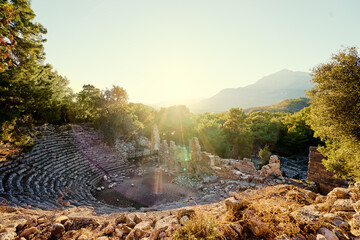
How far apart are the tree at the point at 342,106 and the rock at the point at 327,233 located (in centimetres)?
537

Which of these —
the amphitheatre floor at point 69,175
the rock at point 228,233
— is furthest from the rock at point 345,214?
the amphitheatre floor at point 69,175

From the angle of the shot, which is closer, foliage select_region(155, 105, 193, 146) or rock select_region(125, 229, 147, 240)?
rock select_region(125, 229, 147, 240)

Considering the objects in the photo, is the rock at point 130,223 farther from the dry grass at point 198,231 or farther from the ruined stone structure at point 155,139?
the ruined stone structure at point 155,139

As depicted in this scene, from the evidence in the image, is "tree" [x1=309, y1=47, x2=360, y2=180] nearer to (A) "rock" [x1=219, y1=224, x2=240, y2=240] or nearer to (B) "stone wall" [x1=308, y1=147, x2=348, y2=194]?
(B) "stone wall" [x1=308, y1=147, x2=348, y2=194]

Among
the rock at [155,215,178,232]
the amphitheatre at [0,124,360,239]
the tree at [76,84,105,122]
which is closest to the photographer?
the amphitheatre at [0,124,360,239]

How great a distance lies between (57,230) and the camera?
10.9 ft

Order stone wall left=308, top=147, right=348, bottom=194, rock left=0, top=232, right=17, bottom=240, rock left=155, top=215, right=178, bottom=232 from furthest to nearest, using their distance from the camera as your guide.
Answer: stone wall left=308, top=147, right=348, bottom=194 < rock left=155, top=215, right=178, bottom=232 < rock left=0, top=232, right=17, bottom=240

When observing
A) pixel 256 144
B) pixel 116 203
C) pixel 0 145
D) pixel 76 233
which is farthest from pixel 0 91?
pixel 256 144

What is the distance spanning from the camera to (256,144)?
35031 millimetres

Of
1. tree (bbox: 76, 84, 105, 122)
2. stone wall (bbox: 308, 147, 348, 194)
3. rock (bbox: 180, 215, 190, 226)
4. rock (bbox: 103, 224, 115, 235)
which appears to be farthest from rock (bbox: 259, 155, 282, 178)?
tree (bbox: 76, 84, 105, 122)

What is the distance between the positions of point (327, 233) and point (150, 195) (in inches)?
468

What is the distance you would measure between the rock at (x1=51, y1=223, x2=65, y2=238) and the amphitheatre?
19 millimetres

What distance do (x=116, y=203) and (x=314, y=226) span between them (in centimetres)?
1154

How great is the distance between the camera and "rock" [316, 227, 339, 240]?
7.23 ft
